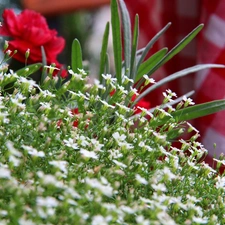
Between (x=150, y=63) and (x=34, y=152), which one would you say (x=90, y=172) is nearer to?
(x=34, y=152)

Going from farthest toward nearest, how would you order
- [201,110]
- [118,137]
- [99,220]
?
[201,110] < [118,137] < [99,220]

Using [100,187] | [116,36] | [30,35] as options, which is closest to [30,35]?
[30,35]

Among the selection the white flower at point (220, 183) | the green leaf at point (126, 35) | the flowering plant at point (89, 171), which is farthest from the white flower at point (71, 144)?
the green leaf at point (126, 35)

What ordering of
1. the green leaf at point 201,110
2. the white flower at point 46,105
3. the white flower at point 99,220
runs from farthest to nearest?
the green leaf at point 201,110 < the white flower at point 46,105 < the white flower at point 99,220

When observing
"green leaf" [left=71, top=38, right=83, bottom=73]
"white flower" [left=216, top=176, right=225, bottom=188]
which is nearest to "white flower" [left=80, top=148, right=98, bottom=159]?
"white flower" [left=216, top=176, right=225, bottom=188]

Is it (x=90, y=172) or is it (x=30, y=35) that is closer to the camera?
(x=90, y=172)

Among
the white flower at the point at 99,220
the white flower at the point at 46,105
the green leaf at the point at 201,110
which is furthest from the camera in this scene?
the green leaf at the point at 201,110

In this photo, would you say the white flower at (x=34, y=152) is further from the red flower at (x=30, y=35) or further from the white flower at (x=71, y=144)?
the red flower at (x=30, y=35)
